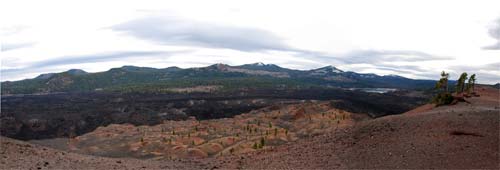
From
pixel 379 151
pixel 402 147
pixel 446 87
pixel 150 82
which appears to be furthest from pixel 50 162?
pixel 150 82

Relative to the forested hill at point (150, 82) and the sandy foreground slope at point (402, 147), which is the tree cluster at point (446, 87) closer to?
the sandy foreground slope at point (402, 147)

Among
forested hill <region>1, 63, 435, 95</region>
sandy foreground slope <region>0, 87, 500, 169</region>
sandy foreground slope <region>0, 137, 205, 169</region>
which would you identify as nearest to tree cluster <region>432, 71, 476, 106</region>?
sandy foreground slope <region>0, 87, 500, 169</region>

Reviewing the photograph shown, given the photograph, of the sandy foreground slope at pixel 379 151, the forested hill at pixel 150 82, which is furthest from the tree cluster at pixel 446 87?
the forested hill at pixel 150 82

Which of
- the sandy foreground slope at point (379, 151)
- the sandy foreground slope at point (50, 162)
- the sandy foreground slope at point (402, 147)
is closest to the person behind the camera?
the sandy foreground slope at point (402, 147)

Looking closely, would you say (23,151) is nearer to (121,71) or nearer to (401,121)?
(401,121)

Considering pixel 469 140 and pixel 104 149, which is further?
pixel 104 149

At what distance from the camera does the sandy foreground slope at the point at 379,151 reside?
13047 mm

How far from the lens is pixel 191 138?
104 feet

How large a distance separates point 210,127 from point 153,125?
9.78m

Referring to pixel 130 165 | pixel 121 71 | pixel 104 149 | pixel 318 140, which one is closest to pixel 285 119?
pixel 104 149

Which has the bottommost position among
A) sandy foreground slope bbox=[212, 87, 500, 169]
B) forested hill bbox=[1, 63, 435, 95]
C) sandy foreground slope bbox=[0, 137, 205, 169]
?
sandy foreground slope bbox=[0, 137, 205, 169]

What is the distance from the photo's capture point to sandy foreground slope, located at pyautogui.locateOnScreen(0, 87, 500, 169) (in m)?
13.0

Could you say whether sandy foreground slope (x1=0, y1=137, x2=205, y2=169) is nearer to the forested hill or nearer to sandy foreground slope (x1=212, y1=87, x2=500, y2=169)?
sandy foreground slope (x1=212, y1=87, x2=500, y2=169)

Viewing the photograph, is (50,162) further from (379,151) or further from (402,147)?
(402,147)
